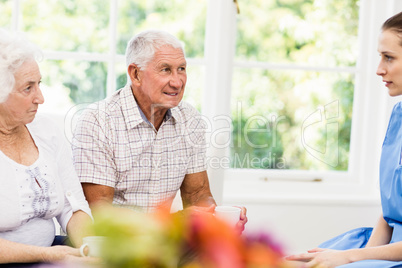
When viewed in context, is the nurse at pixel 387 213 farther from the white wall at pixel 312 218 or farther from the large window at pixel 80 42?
the large window at pixel 80 42

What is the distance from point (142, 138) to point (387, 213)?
38.8 inches

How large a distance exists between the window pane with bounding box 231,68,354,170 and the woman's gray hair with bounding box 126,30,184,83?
1026 millimetres

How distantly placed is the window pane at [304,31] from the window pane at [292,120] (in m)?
0.11

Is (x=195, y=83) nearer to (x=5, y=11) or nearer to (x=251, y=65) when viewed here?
(x=251, y=65)

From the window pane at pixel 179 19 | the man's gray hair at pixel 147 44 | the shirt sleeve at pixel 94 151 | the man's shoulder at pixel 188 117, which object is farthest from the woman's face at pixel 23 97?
the window pane at pixel 179 19

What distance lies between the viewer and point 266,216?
2832mm

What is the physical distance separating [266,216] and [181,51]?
1214mm

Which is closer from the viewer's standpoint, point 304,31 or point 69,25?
point 69,25

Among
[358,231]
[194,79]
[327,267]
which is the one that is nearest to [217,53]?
[194,79]

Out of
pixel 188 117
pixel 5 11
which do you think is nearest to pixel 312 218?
pixel 188 117

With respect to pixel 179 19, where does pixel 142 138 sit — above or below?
below

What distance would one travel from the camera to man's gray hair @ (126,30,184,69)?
2018mm

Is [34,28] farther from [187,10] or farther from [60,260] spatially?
[60,260]

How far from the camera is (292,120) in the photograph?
3127 millimetres
